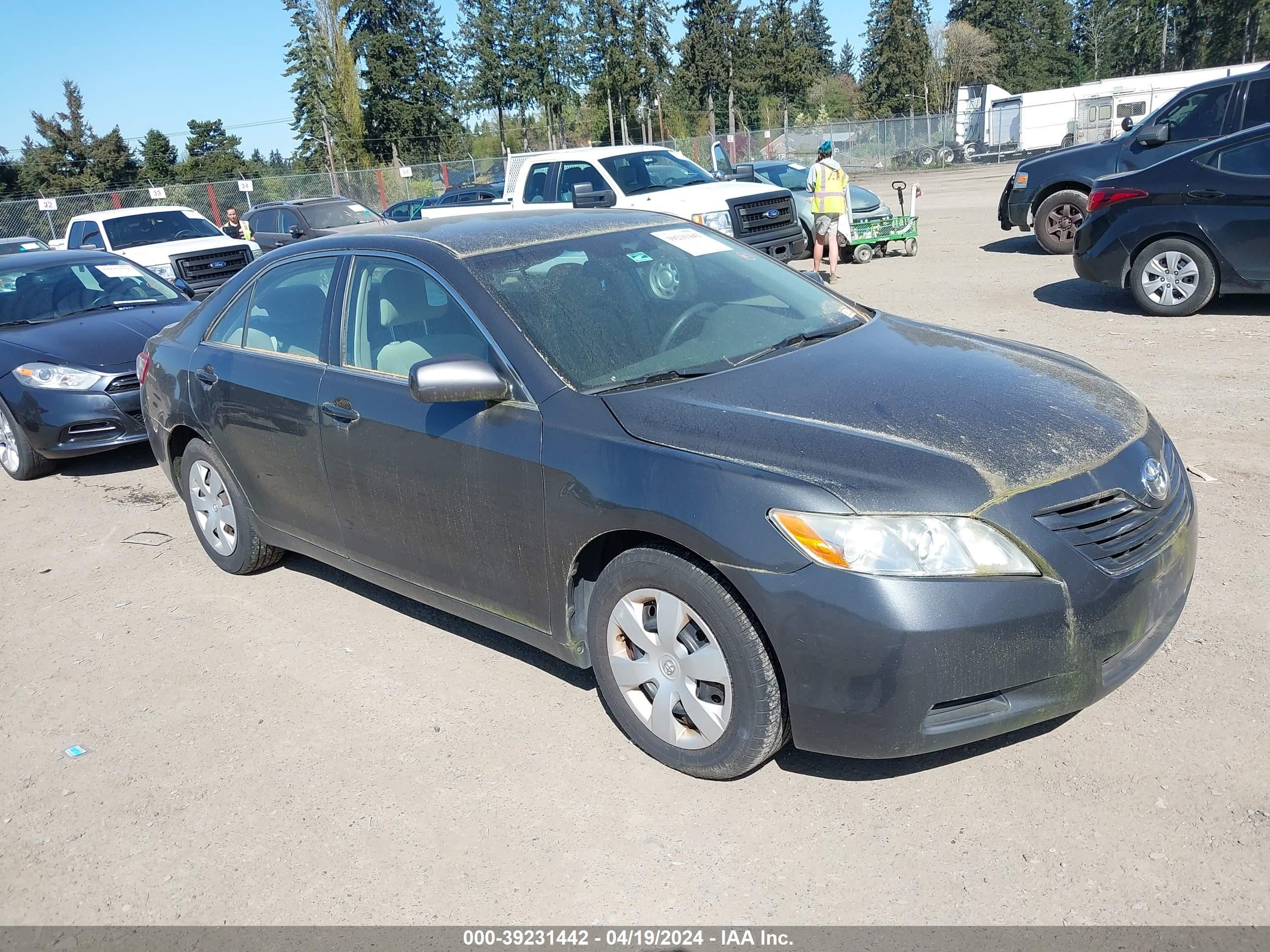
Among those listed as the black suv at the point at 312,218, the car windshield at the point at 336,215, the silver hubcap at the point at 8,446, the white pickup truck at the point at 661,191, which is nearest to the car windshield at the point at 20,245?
the black suv at the point at 312,218

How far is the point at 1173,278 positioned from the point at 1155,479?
7033 mm

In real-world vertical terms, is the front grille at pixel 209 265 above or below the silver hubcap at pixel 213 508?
above

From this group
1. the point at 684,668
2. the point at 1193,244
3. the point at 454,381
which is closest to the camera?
the point at 684,668

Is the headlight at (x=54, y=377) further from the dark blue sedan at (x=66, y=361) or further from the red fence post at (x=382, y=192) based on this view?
the red fence post at (x=382, y=192)

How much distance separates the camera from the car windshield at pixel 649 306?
11.9 ft

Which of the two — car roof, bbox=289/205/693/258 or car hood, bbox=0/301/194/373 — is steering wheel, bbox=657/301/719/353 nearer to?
car roof, bbox=289/205/693/258

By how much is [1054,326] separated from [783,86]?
232ft

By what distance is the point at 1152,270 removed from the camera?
9.26m

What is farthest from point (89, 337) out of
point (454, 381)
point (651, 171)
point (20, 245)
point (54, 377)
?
point (20, 245)

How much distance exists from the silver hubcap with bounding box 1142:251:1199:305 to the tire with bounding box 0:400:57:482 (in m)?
9.35

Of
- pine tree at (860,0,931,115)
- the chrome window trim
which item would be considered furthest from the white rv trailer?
the chrome window trim

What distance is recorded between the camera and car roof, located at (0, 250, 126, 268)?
8805mm

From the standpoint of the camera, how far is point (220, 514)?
529cm

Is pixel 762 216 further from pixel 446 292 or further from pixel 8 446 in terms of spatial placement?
pixel 446 292
